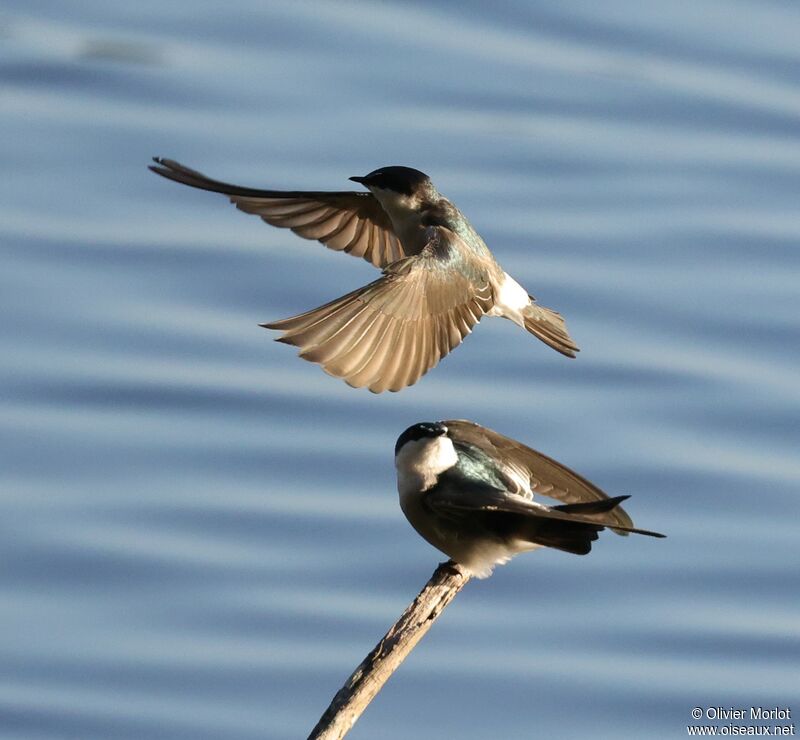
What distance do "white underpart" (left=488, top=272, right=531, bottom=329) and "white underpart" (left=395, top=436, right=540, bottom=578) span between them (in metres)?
1.36

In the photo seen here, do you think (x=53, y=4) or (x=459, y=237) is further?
(x=53, y=4)

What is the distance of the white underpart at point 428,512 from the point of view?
5371mm

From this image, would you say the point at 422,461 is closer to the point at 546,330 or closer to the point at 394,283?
the point at 394,283

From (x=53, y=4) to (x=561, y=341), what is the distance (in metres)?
7.13

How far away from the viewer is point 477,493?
17.6 feet

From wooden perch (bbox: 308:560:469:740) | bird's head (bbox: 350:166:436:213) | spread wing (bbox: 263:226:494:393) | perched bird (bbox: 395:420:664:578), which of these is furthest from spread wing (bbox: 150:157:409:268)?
wooden perch (bbox: 308:560:469:740)

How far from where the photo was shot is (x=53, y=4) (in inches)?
522

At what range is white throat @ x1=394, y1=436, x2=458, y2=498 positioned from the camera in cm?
544

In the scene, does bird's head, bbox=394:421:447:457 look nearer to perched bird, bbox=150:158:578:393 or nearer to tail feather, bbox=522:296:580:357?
perched bird, bbox=150:158:578:393

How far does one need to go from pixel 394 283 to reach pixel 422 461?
31.2 inches

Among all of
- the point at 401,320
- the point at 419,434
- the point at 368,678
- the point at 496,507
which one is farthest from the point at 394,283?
the point at 368,678

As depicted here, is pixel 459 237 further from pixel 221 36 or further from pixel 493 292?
pixel 221 36

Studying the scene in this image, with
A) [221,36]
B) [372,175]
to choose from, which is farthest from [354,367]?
[221,36]

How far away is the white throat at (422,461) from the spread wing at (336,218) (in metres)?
1.65
